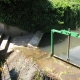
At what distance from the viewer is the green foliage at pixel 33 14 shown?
885cm

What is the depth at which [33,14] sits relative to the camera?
9.26 meters

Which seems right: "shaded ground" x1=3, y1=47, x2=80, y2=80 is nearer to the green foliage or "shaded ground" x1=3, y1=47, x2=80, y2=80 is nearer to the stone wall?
the stone wall

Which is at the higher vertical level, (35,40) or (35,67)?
(35,40)

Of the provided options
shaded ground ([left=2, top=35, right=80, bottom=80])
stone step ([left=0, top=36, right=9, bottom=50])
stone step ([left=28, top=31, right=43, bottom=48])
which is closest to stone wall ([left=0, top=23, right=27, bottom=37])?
stone step ([left=0, top=36, right=9, bottom=50])

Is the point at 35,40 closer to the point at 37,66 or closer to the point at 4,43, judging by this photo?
the point at 4,43

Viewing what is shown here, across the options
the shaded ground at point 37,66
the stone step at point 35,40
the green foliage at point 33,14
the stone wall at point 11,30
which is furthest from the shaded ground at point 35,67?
the green foliage at point 33,14

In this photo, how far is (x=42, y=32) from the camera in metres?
9.55

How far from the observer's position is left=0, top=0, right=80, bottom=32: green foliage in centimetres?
885

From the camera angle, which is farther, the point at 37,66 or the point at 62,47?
the point at 62,47

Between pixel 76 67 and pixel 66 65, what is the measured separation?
395 mm

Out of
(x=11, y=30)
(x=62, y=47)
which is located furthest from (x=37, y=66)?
(x=11, y=30)

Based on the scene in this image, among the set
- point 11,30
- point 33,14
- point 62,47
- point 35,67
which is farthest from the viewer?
point 11,30

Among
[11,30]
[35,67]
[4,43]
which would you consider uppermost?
[11,30]

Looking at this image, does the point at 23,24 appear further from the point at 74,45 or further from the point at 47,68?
the point at 47,68
